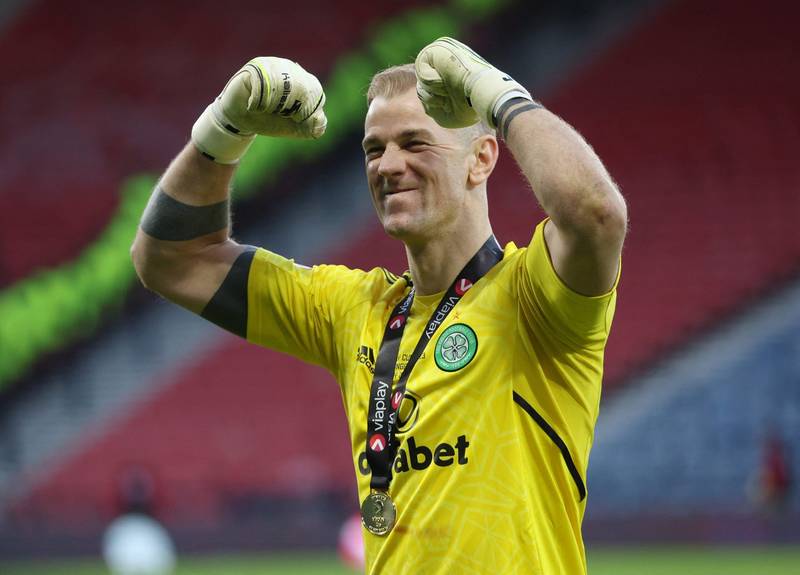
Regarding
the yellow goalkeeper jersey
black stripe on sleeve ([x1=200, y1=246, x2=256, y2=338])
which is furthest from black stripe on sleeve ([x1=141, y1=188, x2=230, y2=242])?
the yellow goalkeeper jersey

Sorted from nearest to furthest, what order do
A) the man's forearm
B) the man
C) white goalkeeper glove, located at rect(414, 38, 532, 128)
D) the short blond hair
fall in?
the man's forearm → the man → white goalkeeper glove, located at rect(414, 38, 532, 128) → the short blond hair

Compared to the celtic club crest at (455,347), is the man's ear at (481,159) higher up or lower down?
higher up

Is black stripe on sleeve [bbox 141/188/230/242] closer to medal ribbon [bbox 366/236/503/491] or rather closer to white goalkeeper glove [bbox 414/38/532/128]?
medal ribbon [bbox 366/236/503/491]

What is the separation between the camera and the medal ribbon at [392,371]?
3076mm

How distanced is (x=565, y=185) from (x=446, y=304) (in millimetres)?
544

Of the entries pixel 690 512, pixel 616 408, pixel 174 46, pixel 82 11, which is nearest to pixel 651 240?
pixel 616 408

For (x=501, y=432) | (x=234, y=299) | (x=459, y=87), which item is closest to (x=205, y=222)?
(x=234, y=299)

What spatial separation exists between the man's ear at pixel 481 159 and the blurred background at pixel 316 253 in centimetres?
1040

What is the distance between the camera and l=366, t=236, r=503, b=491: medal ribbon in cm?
308

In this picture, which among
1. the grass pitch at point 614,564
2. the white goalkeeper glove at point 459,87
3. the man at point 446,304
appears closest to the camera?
the man at point 446,304

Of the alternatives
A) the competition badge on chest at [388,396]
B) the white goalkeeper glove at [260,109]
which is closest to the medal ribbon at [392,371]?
the competition badge on chest at [388,396]

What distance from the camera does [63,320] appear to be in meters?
16.8

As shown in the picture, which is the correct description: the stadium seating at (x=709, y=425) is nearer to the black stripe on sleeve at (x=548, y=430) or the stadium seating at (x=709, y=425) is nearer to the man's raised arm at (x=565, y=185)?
→ the black stripe on sleeve at (x=548, y=430)

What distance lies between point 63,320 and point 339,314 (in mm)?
13925
